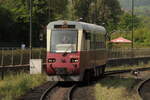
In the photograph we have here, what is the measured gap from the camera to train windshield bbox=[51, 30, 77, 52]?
20656mm

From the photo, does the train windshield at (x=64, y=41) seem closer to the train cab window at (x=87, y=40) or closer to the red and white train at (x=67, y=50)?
the red and white train at (x=67, y=50)

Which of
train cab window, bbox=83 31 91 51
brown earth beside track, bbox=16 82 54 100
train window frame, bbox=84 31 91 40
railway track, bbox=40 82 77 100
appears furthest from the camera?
train window frame, bbox=84 31 91 40

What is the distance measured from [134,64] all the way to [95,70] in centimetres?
2351

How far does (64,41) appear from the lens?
20.7 metres

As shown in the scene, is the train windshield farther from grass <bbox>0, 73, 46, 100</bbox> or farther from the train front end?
grass <bbox>0, 73, 46, 100</bbox>

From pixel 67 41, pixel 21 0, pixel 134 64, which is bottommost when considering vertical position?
pixel 134 64

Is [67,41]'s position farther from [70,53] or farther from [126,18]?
[126,18]

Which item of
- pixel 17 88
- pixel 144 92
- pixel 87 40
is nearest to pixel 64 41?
pixel 87 40

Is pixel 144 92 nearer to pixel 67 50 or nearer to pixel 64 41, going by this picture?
pixel 67 50

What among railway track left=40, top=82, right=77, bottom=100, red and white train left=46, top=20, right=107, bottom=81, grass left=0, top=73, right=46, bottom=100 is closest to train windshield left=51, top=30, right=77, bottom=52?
red and white train left=46, top=20, right=107, bottom=81

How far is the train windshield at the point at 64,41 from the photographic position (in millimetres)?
20656

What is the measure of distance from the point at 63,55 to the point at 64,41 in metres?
0.70

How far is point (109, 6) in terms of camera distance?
100625 millimetres

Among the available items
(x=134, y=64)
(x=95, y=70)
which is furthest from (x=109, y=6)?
(x=95, y=70)
